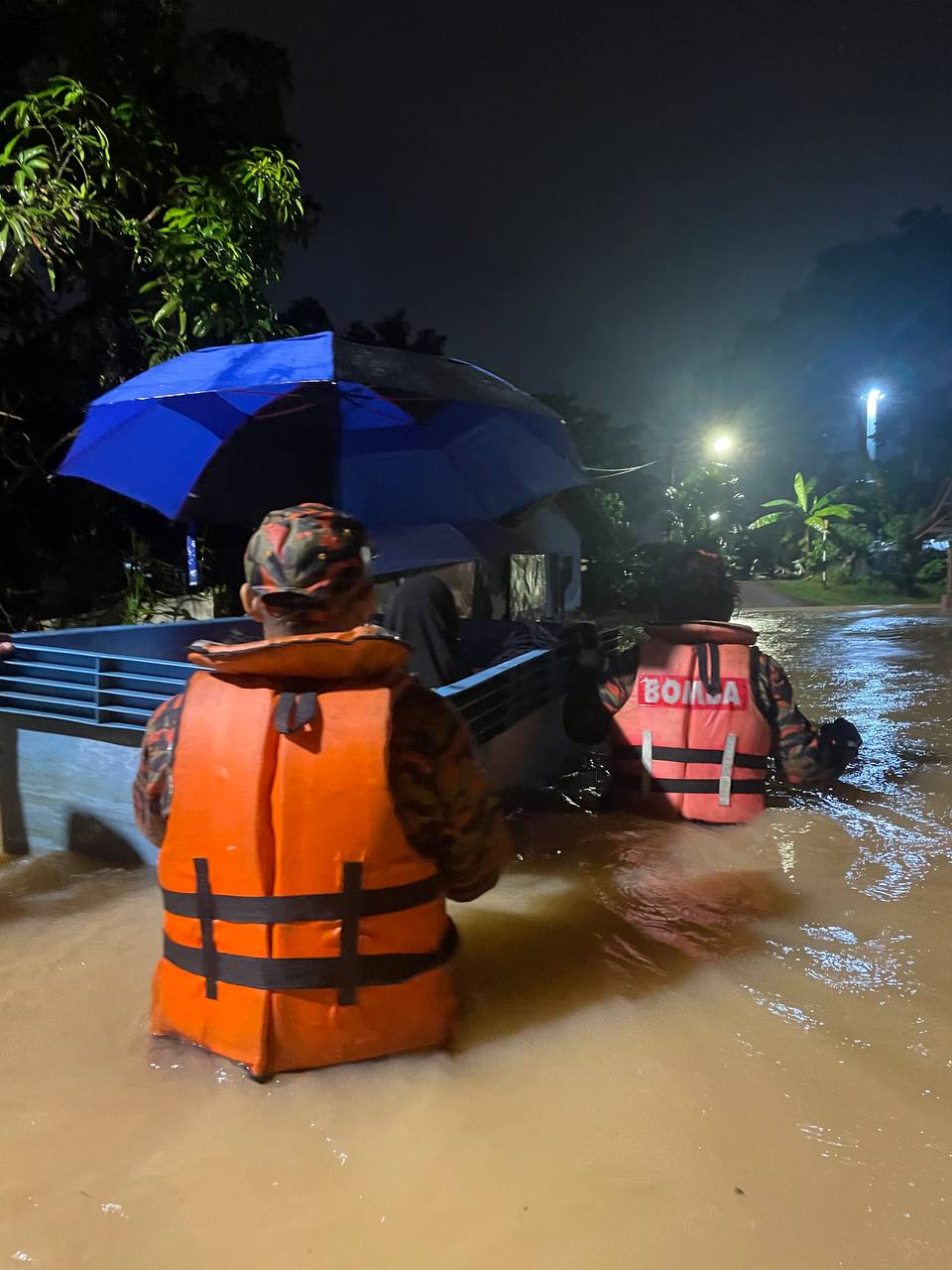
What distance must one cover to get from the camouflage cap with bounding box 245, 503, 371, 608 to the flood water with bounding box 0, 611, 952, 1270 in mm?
1191

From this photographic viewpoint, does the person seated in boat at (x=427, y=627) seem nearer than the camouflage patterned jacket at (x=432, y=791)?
No

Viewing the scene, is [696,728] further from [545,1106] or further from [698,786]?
[545,1106]

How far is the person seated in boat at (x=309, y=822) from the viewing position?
72.8 inches

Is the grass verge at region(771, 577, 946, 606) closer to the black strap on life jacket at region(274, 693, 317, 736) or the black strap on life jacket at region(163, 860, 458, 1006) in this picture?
the black strap on life jacket at region(163, 860, 458, 1006)

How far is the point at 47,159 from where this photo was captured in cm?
573

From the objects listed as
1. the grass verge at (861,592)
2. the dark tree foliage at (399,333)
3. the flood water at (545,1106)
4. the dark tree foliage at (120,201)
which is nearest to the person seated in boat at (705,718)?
the flood water at (545,1106)

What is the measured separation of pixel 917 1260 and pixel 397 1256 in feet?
3.29

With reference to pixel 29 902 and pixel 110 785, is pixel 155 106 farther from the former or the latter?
pixel 29 902

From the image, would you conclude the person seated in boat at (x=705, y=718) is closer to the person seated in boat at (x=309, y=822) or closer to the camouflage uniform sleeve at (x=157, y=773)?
the person seated in boat at (x=309, y=822)

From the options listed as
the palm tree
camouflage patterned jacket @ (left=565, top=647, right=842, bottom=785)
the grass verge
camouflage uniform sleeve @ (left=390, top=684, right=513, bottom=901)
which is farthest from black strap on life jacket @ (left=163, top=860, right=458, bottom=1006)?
the palm tree

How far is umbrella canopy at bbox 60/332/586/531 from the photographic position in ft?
12.0

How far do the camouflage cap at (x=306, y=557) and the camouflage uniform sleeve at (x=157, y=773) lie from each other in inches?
15.1

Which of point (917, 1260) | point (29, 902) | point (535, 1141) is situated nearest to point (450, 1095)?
point (535, 1141)

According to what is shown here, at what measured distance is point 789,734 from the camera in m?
3.95
